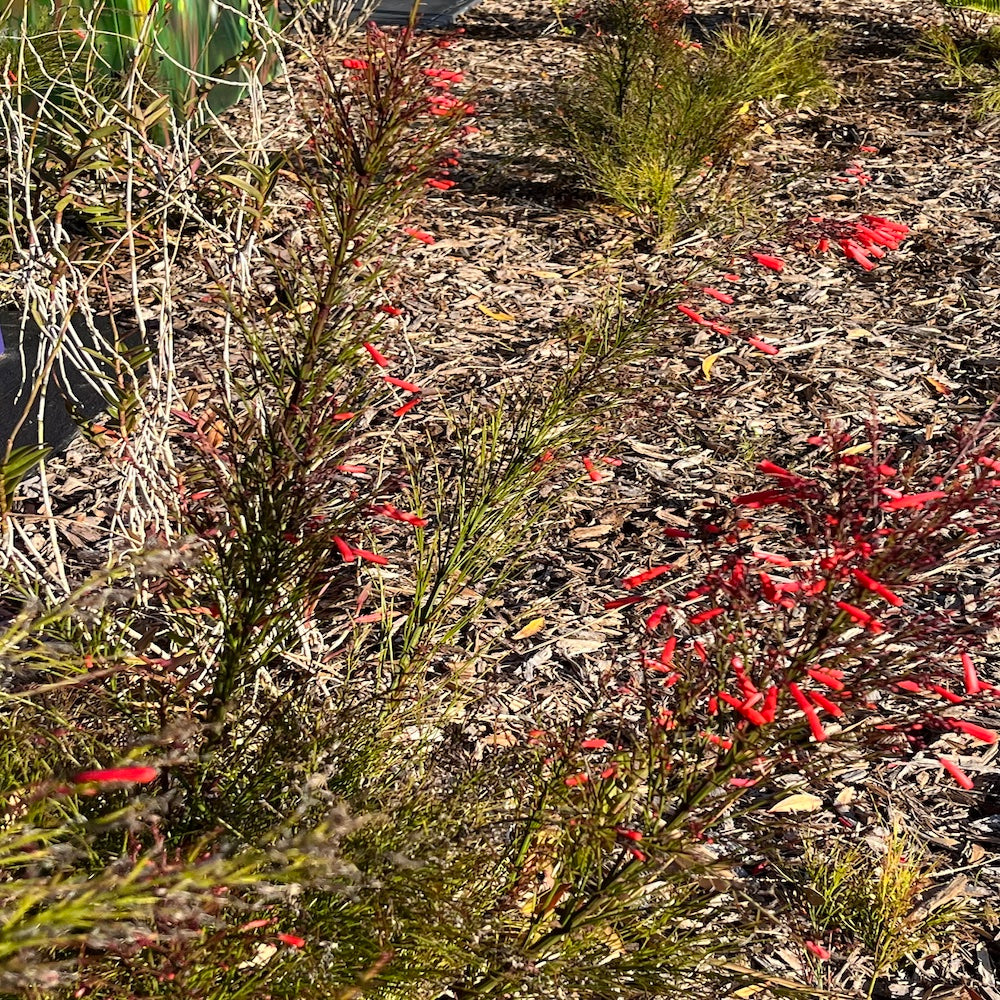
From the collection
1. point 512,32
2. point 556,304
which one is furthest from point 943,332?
point 512,32

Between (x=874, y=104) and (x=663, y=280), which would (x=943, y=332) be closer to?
(x=663, y=280)

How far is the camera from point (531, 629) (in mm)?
2795

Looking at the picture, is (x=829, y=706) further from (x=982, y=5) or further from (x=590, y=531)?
(x=982, y=5)

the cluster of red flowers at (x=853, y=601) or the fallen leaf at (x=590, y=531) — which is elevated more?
the cluster of red flowers at (x=853, y=601)

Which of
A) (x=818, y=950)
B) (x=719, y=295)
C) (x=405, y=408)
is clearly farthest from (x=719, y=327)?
(x=818, y=950)

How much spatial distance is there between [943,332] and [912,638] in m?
3.08

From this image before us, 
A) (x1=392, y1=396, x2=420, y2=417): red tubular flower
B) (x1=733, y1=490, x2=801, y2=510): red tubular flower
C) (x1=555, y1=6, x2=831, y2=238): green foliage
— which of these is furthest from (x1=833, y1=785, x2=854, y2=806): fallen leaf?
(x1=555, y1=6, x2=831, y2=238): green foliage

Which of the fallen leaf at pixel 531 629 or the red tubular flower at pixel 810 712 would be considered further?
the fallen leaf at pixel 531 629

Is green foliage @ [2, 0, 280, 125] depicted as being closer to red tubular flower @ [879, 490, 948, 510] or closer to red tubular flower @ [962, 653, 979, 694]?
red tubular flower @ [879, 490, 948, 510]

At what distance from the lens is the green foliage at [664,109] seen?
4.71 m

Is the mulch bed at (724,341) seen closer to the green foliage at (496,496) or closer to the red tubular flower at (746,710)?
the green foliage at (496,496)

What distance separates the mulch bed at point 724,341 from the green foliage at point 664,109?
18cm

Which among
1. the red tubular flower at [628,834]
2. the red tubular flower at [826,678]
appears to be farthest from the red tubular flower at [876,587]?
the red tubular flower at [628,834]

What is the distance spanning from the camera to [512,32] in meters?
7.34
